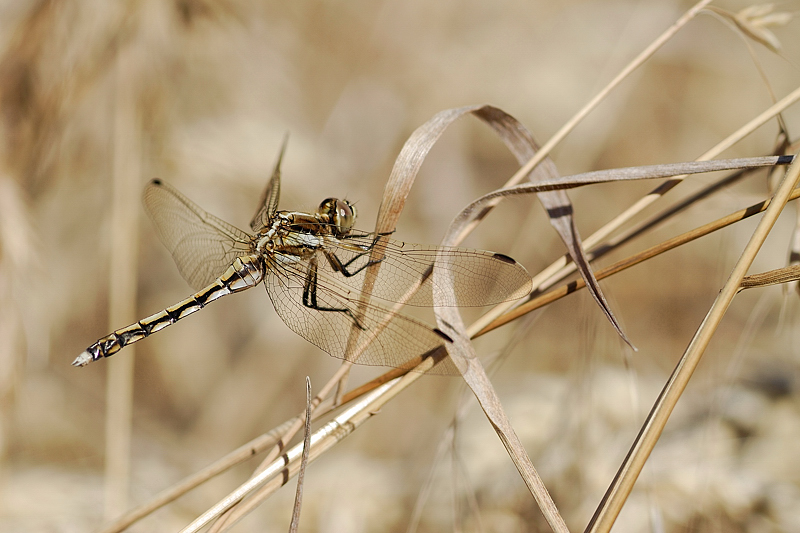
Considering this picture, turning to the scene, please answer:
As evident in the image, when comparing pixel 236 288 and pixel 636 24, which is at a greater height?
pixel 636 24

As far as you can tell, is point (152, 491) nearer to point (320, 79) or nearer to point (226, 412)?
point (226, 412)

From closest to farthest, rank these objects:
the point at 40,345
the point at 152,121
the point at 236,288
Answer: the point at 236,288 → the point at 152,121 → the point at 40,345

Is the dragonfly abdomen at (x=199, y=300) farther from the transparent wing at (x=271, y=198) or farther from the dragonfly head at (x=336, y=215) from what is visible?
the dragonfly head at (x=336, y=215)

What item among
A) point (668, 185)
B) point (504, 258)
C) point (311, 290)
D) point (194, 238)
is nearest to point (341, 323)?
point (311, 290)

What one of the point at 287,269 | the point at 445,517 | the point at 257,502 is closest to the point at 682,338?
the point at 445,517

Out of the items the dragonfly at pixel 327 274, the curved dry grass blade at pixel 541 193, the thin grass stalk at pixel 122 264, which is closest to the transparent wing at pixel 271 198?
the dragonfly at pixel 327 274

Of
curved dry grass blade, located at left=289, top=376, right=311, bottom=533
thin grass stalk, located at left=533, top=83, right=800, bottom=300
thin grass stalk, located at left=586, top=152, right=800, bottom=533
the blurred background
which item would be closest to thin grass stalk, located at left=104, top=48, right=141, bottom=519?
the blurred background

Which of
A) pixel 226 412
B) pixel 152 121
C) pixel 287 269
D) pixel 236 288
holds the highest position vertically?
pixel 152 121

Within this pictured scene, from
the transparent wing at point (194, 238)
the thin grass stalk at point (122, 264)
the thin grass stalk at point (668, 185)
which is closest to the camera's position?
the thin grass stalk at point (668, 185)
